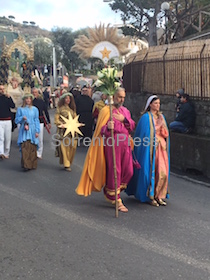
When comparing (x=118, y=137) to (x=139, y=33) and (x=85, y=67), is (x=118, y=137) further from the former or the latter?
(x=85, y=67)

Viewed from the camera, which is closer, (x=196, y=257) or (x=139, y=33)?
(x=196, y=257)

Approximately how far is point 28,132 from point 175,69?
3.99 metres

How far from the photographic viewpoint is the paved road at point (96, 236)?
13.6ft

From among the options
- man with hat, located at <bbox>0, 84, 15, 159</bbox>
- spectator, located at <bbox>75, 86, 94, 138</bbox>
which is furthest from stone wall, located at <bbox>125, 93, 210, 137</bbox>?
man with hat, located at <bbox>0, 84, 15, 159</bbox>

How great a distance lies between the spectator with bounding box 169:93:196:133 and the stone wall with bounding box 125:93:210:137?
123mm

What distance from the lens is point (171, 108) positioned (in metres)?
10.8

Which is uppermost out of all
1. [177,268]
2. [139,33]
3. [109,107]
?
[139,33]

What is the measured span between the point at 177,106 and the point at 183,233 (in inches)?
216

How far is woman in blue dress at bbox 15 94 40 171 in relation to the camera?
8969 millimetres

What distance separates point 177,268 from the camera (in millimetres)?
4203

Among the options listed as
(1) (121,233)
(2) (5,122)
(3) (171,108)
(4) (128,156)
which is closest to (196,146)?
(3) (171,108)

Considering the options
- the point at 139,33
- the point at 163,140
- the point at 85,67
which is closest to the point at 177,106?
the point at 163,140

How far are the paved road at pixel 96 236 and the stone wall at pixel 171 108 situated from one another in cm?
193

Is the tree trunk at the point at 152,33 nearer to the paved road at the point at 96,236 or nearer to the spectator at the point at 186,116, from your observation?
the spectator at the point at 186,116
